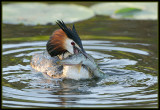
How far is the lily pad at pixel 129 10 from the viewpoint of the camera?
13691 mm

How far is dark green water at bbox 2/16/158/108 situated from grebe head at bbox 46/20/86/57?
661mm

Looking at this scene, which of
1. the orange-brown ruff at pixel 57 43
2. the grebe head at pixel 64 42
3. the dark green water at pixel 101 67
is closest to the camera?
the dark green water at pixel 101 67

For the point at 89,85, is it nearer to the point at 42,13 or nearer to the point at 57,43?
the point at 57,43

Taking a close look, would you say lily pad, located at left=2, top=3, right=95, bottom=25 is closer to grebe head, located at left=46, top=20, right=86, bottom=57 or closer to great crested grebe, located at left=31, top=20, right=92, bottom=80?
great crested grebe, located at left=31, top=20, right=92, bottom=80

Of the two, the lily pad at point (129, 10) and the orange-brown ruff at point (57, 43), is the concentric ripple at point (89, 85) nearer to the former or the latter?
the orange-brown ruff at point (57, 43)

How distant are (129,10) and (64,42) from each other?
561 cm

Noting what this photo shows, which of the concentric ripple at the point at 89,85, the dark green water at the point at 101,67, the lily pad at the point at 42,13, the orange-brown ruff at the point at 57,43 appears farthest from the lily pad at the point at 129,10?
the orange-brown ruff at the point at 57,43

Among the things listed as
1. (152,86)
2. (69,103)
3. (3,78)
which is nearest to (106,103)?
(69,103)

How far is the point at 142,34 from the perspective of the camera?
12.6m

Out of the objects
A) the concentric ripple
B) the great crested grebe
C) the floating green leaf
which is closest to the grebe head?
the great crested grebe

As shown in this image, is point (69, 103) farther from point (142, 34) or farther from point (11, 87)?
point (142, 34)

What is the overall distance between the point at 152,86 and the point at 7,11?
7135mm

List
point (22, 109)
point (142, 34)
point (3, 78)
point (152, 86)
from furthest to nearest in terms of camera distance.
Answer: point (142, 34), point (3, 78), point (152, 86), point (22, 109)

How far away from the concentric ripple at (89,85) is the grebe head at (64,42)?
65 cm
